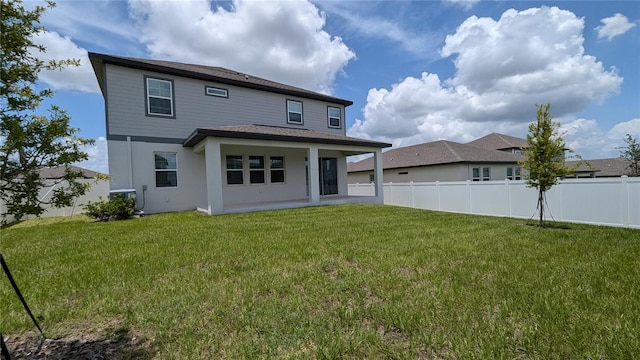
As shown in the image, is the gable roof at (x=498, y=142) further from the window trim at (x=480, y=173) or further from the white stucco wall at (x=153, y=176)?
the white stucco wall at (x=153, y=176)

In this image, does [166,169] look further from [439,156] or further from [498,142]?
[498,142]

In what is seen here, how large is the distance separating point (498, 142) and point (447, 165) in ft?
47.9

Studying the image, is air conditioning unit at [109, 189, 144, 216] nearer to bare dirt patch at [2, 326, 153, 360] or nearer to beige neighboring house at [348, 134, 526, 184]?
bare dirt patch at [2, 326, 153, 360]

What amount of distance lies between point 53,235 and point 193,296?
7220 millimetres

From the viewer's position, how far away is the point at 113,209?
33.8ft

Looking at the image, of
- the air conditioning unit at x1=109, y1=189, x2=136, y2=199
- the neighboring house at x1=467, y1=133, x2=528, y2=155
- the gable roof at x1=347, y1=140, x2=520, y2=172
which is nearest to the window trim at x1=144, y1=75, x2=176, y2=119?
the air conditioning unit at x1=109, y1=189, x2=136, y2=199

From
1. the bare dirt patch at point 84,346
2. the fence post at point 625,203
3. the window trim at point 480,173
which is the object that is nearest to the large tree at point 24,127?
the bare dirt patch at point 84,346

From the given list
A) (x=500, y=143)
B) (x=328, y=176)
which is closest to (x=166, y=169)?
(x=328, y=176)

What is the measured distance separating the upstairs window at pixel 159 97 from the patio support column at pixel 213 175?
11.4ft

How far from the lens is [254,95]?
1502cm

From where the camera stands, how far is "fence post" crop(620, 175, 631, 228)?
8582 mm

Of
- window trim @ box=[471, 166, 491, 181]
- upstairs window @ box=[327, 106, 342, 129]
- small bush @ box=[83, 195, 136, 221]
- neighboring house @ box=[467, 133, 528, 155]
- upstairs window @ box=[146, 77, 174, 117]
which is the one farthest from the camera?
neighboring house @ box=[467, 133, 528, 155]

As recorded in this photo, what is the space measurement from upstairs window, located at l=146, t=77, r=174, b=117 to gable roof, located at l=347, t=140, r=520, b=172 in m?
18.7

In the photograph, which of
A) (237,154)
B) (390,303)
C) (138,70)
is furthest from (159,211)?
(390,303)
